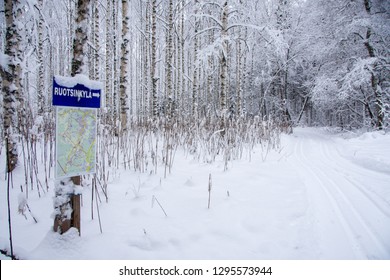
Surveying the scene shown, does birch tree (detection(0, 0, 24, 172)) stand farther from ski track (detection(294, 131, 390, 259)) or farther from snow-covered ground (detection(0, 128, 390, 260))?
ski track (detection(294, 131, 390, 259))

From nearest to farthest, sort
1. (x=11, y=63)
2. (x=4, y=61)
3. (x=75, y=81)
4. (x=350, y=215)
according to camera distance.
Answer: (x=75, y=81) < (x=350, y=215) < (x=4, y=61) < (x=11, y=63)

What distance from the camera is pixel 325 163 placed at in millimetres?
4836

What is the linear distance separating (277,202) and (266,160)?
2.25 m

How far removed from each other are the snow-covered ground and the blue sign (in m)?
0.97

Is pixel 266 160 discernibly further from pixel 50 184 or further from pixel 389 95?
pixel 389 95

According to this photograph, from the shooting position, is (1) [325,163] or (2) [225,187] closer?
(2) [225,187]

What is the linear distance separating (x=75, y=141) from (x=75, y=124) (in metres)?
0.12

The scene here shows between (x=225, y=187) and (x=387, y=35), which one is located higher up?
(x=387, y=35)

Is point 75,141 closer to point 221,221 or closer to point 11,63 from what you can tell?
point 221,221

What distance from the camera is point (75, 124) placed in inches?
61.7


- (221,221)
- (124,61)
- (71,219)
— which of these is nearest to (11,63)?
(71,219)

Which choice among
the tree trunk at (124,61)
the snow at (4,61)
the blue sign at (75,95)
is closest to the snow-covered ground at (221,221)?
the blue sign at (75,95)

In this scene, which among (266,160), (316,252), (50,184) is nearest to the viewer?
(316,252)
